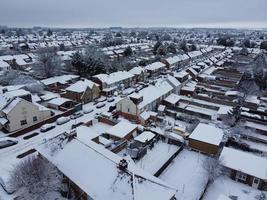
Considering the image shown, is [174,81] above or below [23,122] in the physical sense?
above

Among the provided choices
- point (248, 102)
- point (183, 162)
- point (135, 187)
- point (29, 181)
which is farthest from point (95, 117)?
point (248, 102)

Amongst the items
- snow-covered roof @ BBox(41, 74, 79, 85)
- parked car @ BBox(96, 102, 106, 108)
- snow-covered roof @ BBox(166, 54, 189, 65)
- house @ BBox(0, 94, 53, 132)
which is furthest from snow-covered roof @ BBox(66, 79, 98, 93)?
snow-covered roof @ BBox(166, 54, 189, 65)

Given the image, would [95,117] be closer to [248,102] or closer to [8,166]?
[8,166]

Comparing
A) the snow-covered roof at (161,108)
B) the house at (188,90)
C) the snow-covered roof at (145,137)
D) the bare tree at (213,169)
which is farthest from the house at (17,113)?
the house at (188,90)

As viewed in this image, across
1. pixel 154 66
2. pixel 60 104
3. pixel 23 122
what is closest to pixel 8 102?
pixel 23 122

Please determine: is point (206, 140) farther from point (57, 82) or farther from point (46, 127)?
point (57, 82)
